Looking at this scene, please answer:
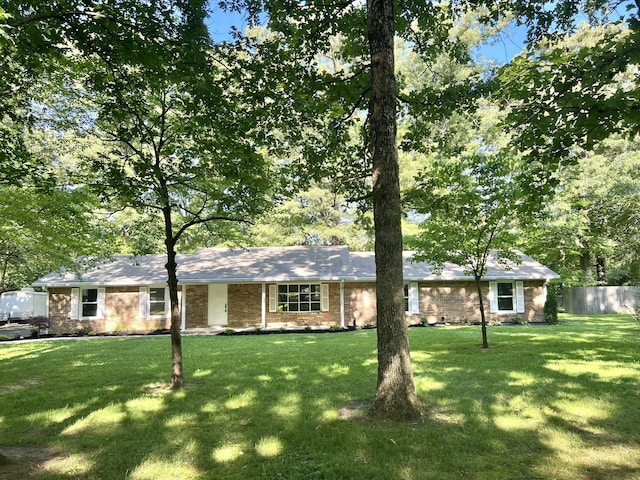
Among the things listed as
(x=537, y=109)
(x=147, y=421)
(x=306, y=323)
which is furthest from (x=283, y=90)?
(x=306, y=323)

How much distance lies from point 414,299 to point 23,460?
18278mm

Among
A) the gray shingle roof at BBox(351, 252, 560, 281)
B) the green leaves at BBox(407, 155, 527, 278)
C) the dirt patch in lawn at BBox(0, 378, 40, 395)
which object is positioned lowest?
the dirt patch in lawn at BBox(0, 378, 40, 395)

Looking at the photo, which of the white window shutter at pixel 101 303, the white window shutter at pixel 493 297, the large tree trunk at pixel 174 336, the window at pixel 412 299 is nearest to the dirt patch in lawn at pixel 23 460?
the large tree trunk at pixel 174 336

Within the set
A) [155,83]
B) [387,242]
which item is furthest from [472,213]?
[155,83]

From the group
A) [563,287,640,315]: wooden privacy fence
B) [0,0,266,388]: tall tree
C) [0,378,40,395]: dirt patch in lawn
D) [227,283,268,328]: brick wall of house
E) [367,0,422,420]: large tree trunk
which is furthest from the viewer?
[563,287,640,315]: wooden privacy fence

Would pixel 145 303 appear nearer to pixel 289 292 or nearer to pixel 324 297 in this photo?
pixel 289 292

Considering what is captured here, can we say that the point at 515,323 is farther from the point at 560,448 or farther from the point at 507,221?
the point at 560,448

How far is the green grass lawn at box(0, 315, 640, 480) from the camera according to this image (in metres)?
4.13

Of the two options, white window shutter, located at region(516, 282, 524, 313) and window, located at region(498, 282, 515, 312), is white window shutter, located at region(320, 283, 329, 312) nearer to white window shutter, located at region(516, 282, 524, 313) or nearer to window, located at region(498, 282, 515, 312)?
window, located at region(498, 282, 515, 312)

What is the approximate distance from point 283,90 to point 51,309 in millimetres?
18632

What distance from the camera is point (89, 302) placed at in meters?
20.5

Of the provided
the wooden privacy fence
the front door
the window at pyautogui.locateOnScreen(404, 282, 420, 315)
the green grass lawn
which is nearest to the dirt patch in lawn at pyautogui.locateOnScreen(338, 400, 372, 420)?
the green grass lawn

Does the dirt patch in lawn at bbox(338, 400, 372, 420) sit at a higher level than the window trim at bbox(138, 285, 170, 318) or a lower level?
lower

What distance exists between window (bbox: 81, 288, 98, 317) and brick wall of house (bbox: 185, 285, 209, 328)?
4.17 m
